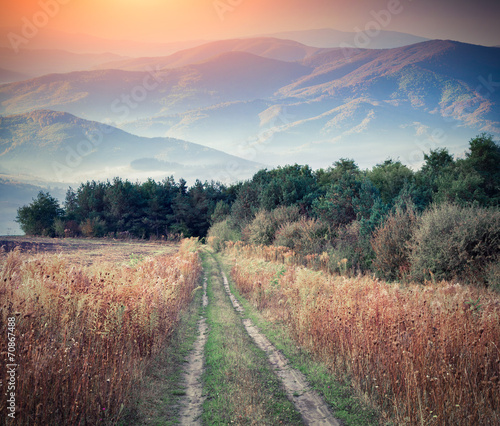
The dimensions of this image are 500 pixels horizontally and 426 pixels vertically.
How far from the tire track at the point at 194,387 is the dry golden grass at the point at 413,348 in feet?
8.35

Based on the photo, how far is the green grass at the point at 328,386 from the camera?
3944 mm

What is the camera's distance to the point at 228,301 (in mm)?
11812

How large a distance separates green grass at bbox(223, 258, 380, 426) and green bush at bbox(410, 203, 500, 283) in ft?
21.9

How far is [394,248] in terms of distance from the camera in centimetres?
1277

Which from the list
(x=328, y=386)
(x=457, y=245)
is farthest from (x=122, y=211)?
(x=328, y=386)

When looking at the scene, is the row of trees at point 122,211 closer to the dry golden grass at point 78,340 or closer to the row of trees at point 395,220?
the row of trees at point 395,220

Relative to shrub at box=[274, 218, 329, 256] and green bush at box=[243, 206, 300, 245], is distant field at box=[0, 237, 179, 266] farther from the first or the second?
shrub at box=[274, 218, 329, 256]

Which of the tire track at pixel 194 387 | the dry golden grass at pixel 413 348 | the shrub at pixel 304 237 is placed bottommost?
the tire track at pixel 194 387

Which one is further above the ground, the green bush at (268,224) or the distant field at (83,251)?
the green bush at (268,224)

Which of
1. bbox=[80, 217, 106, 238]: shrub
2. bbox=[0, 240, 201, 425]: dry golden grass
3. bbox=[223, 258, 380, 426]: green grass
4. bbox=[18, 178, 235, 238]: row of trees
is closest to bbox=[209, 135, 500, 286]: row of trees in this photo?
bbox=[223, 258, 380, 426]: green grass

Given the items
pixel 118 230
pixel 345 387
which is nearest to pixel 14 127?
pixel 118 230

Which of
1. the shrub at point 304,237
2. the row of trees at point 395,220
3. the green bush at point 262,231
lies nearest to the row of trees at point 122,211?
the row of trees at point 395,220

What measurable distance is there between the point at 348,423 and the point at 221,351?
3347 mm

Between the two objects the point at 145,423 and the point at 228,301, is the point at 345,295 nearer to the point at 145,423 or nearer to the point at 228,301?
the point at 145,423
